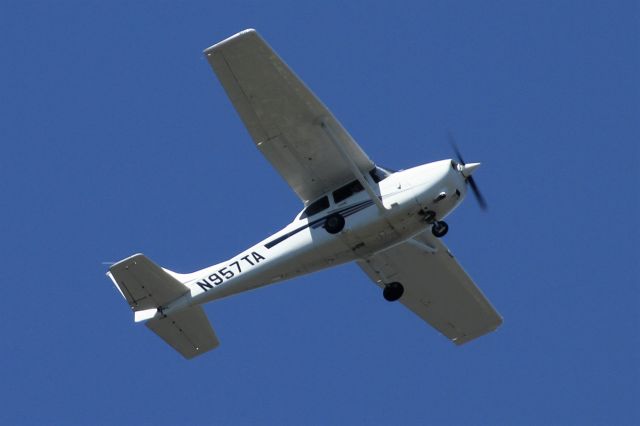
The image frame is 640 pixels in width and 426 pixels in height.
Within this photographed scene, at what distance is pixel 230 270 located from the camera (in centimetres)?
2566

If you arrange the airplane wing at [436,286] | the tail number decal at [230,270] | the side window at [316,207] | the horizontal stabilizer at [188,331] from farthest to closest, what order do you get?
1. the airplane wing at [436,286]
2. the horizontal stabilizer at [188,331]
3. the tail number decal at [230,270]
4. the side window at [316,207]

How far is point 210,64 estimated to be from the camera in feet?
78.1

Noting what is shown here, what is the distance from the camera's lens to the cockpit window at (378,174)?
25.1 m

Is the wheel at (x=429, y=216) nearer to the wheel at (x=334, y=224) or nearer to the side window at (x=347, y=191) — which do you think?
the side window at (x=347, y=191)

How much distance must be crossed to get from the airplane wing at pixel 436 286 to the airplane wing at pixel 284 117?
2.54 metres

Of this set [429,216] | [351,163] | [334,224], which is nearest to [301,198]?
[334,224]

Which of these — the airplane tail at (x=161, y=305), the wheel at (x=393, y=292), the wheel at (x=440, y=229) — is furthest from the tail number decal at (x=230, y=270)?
the wheel at (x=440, y=229)

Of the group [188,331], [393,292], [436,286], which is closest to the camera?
[188,331]

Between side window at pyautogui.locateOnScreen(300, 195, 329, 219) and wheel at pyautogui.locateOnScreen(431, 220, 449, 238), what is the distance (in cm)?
205

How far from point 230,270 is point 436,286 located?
487 centimetres

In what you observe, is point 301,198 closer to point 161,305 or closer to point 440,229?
point 440,229

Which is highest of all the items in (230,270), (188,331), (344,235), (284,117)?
(284,117)

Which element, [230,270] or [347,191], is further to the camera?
[230,270]

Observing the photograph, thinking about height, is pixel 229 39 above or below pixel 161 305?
above
